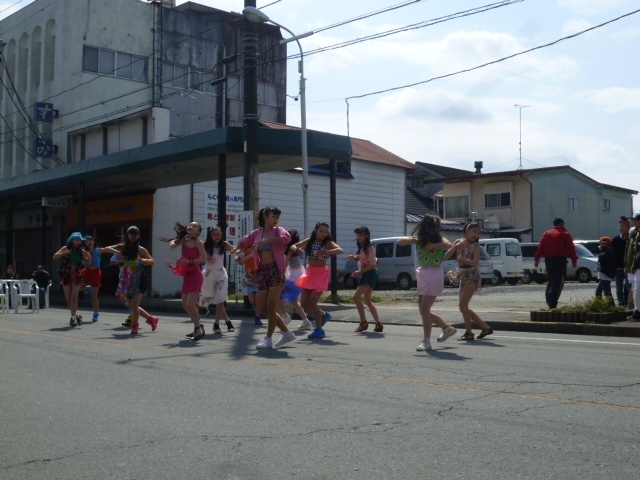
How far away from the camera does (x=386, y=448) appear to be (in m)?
5.41

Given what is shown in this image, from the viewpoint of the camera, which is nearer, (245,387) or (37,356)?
(245,387)

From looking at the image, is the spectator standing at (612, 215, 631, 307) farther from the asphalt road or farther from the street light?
the street light

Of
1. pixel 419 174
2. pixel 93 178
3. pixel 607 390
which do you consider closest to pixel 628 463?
pixel 607 390

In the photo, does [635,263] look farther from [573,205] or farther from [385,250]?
[573,205]

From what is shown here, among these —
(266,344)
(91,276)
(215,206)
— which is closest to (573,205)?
(215,206)

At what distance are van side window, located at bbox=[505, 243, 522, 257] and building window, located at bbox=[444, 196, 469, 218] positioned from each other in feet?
46.3

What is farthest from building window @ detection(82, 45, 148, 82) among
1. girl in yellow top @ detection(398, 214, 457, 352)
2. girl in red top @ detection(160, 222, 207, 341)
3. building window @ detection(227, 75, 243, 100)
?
girl in yellow top @ detection(398, 214, 457, 352)

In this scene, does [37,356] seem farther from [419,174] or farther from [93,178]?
[419,174]

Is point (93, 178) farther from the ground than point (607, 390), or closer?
farther from the ground

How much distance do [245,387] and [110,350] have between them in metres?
3.84

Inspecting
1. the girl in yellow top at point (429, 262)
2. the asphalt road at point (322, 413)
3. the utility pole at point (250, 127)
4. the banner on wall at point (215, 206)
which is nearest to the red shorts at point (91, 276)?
the utility pole at point (250, 127)

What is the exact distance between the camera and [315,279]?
13094 mm

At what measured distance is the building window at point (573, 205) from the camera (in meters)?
49.7

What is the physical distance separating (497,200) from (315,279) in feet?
119
